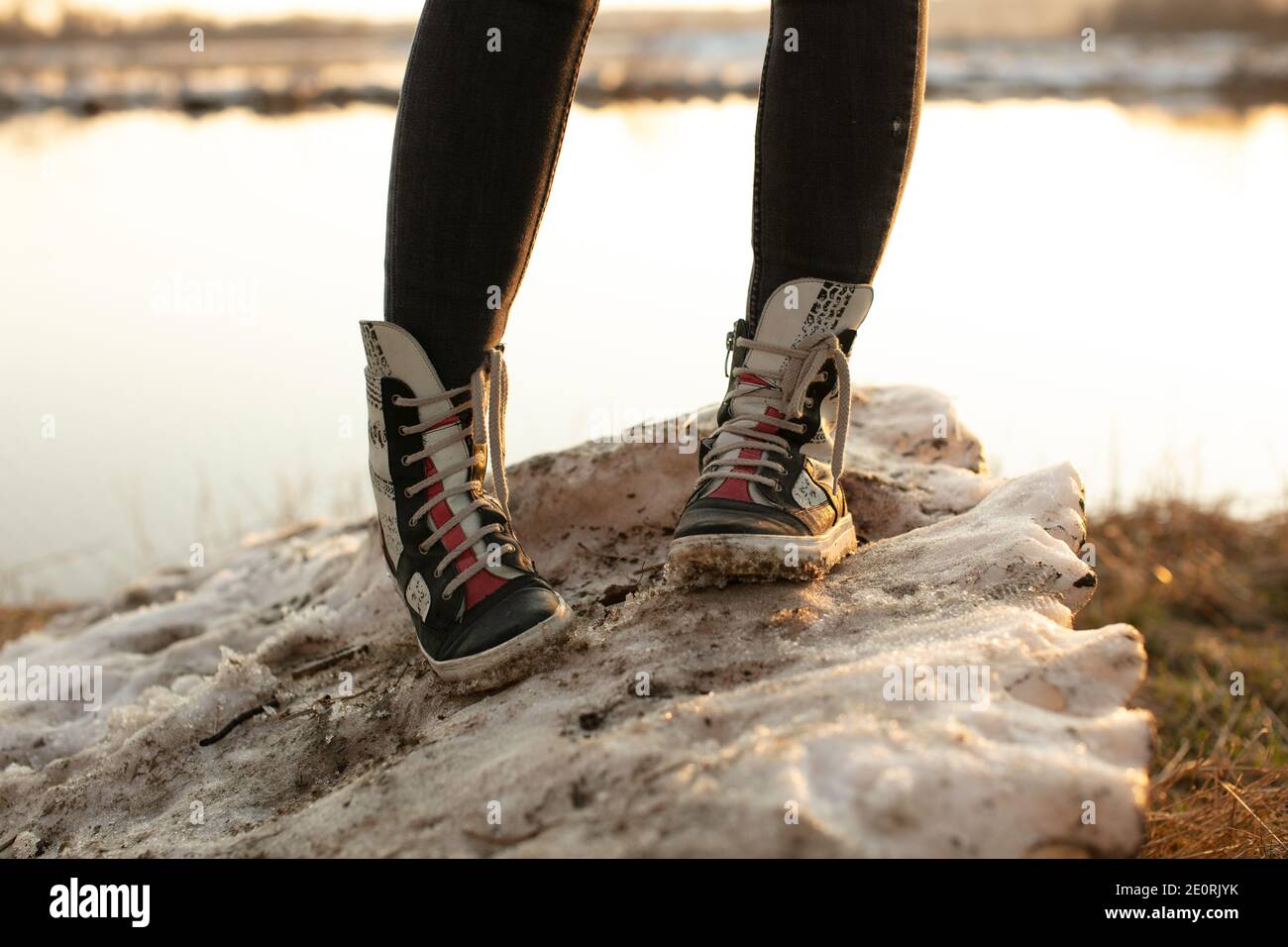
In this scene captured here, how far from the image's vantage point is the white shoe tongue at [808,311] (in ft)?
5.48

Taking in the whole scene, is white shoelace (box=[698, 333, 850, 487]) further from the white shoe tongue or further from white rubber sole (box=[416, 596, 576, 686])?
white rubber sole (box=[416, 596, 576, 686])

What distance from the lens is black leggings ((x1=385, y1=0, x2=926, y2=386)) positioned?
1529 mm

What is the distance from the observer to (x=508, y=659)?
1579 mm

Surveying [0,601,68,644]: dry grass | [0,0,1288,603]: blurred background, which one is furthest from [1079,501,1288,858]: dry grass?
[0,601,68,644]: dry grass

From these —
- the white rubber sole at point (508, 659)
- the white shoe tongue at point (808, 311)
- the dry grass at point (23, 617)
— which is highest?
the white shoe tongue at point (808, 311)

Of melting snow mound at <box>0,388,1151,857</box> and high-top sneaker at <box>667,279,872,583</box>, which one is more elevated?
high-top sneaker at <box>667,279,872,583</box>

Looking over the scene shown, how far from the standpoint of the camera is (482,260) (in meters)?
1.58

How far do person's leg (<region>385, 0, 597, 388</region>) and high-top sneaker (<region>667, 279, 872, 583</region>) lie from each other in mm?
384

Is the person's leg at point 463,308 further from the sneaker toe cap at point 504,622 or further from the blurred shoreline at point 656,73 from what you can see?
the blurred shoreline at point 656,73

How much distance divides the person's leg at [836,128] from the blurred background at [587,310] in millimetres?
1161

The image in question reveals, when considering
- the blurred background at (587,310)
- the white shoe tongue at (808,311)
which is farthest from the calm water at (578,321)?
the white shoe tongue at (808,311)

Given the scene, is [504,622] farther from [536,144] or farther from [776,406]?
[536,144]
